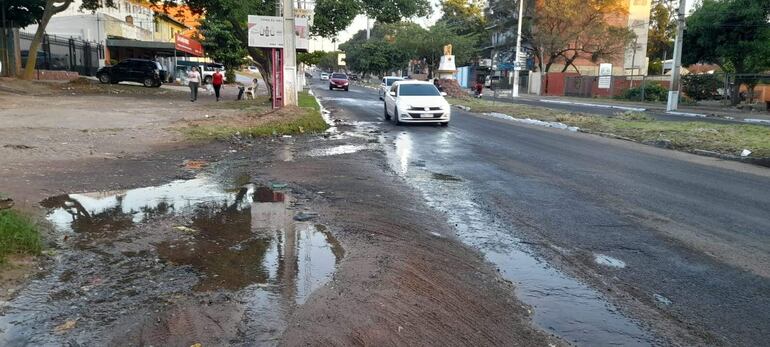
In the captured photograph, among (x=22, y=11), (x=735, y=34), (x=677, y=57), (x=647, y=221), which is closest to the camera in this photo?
(x=647, y=221)

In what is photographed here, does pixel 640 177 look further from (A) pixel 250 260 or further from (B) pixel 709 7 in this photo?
(B) pixel 709 7

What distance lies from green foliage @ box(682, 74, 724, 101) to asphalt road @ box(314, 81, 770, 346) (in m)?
28.1

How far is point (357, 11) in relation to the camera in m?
27.9

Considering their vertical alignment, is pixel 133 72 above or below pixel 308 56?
below

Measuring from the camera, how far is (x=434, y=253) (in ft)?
17.8

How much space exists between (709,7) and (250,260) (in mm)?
37601

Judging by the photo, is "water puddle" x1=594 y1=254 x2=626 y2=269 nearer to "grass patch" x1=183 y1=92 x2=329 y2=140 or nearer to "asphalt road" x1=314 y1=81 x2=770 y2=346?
"asphalt road" x1=314 y1=81 x2=770 y2=346

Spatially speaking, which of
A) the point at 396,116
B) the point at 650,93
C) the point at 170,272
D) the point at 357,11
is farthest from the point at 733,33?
the point at 170,272

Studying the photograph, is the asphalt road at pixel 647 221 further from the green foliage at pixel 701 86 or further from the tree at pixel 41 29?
the green foliage at pixel 701 86

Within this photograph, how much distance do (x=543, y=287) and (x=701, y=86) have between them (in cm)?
3905

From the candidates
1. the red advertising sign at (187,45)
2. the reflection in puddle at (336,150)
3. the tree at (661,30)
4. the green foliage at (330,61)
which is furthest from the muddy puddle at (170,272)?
the green foliage at (330,61)

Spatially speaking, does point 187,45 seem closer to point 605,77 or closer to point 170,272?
point 605,77

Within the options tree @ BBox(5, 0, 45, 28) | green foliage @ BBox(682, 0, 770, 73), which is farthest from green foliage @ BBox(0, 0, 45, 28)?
green foliage @ BBox(682, 0, 770, 73)

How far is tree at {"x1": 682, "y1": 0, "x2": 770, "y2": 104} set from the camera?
105ft
